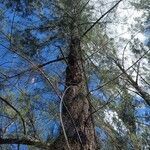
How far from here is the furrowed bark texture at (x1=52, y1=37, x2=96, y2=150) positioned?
4713 millimetres

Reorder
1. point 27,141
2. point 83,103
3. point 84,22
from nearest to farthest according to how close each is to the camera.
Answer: point 27,141 < point 83,103 < point 84,22

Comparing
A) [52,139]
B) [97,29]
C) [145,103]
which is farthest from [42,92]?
[145,103]

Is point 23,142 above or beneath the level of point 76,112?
beneath

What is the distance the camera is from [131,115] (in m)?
7.41

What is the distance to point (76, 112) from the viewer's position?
208 inches

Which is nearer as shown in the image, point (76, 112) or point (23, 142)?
point (23, 142)

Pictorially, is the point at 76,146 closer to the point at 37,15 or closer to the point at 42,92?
the point at 42,92

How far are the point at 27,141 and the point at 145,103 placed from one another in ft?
14.8

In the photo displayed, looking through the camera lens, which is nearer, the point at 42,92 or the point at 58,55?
the point at 42,92

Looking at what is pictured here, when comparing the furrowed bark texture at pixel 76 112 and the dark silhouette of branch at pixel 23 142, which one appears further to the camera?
the furrowed bark texture at pixel 76 112

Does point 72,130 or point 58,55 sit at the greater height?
point 58,55

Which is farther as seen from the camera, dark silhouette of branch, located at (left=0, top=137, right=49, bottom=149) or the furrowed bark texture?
the furrowed bark texture

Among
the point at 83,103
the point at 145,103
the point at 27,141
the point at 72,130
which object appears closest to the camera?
the point at 27,141

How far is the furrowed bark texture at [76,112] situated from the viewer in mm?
4713
